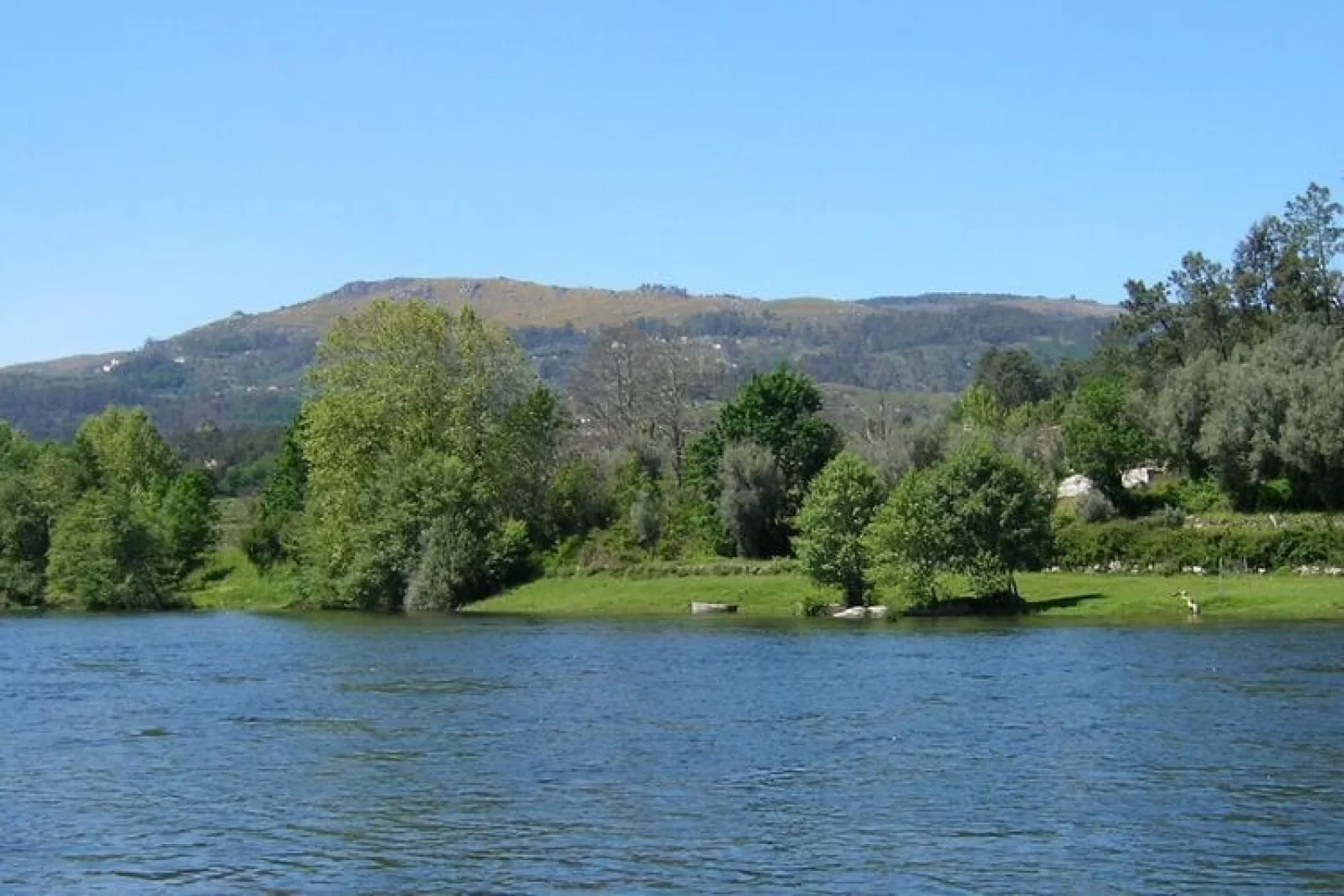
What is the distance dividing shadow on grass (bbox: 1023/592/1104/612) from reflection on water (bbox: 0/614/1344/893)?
16107 mm

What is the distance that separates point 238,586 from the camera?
126125 mm

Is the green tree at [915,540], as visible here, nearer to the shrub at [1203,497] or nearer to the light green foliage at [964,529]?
the light green foliage at [964,529]

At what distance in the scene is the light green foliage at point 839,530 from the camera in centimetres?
8531

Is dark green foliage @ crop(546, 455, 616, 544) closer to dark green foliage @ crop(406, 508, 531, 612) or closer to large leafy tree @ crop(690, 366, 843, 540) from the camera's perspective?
dark green foliage @ crop(406, 508, 531, 612)

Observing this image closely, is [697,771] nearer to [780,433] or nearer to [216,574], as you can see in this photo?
[780,433]

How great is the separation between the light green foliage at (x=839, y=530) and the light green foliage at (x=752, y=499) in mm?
18127

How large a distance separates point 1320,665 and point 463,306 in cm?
7212

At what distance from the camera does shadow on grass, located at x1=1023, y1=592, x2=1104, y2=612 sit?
7984cm

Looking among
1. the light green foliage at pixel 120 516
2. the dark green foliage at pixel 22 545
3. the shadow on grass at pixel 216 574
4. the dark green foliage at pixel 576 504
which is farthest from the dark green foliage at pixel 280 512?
the dark green foliage at pixel 576 504

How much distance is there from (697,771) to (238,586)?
315 feet

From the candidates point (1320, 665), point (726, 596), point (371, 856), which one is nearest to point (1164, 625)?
point (1320, 665)

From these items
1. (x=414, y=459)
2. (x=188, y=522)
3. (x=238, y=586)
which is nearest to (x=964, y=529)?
(x=414, y=459)

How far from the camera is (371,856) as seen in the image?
1101 inches

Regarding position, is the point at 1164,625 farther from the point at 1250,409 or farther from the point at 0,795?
the point at 0,795
